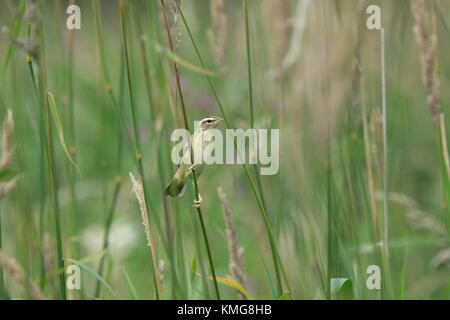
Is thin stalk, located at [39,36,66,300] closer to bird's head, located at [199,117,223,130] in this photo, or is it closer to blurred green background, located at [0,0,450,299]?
blurred green background, located at [0,0,450,299]

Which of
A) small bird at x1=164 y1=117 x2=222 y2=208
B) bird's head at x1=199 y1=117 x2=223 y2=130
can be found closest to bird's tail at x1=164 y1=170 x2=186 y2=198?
small bird at x1=164 y1=117 x2=222 y2=208

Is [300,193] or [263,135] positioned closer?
[263,135]

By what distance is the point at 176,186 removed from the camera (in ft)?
2.40

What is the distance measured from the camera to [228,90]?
1.75m

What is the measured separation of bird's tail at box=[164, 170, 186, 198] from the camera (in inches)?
28.1

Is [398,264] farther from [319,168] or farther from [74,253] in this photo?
[74,253]

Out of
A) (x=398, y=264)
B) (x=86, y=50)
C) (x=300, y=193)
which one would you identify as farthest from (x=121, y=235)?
(x=86, y=50)

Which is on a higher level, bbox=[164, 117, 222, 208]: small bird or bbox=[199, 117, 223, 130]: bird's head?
bbox=[199, 117, 223, 130]: bird's head

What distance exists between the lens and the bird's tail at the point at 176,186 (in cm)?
71

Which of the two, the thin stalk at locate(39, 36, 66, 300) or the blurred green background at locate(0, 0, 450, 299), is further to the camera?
the blurred green background at locate(0, 0, 450, 299)

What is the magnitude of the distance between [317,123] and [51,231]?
2.54 ft

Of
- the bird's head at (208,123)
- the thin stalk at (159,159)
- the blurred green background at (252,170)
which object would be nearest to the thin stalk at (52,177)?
the blurred green background at (252,170)

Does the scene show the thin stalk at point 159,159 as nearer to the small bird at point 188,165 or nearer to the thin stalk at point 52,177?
the small bird at point 188,165

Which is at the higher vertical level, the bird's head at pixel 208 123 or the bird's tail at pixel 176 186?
the bird's head at pixel 208 123
